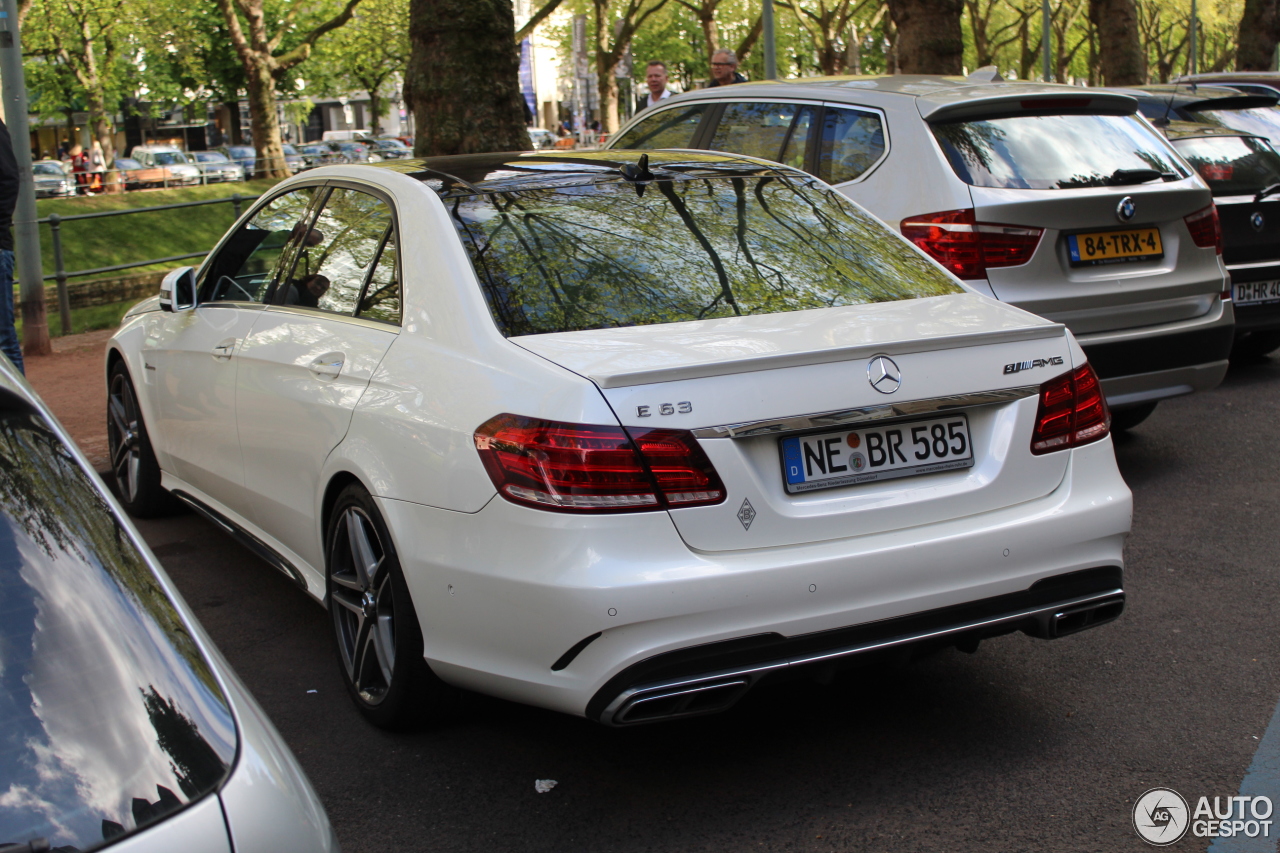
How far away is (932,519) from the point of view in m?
3.24

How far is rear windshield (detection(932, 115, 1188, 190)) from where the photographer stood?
6.00m

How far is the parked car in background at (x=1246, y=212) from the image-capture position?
8.30 m

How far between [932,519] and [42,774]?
2.22m

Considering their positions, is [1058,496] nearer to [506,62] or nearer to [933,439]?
[933,439]

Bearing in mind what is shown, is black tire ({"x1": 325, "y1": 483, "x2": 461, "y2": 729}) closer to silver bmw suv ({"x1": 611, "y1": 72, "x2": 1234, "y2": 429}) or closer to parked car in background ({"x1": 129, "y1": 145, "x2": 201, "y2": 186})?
silver bmw suv ({"x1": 611, "y1": 72, "x2": 1234, "y2": 429})

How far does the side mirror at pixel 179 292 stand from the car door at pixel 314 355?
30.6 inches

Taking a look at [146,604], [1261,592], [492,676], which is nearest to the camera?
[146,604]

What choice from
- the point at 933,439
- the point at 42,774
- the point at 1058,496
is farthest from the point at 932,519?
the point at 42,774

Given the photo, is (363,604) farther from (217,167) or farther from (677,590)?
(217,167)

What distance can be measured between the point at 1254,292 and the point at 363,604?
21.6ft

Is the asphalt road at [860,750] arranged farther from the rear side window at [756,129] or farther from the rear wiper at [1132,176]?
the rear side window at [756,129]

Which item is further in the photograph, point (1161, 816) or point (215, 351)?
point (215, 351)

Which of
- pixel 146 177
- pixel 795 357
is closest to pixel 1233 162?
pixel 795 357

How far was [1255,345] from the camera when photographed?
31.8ft
